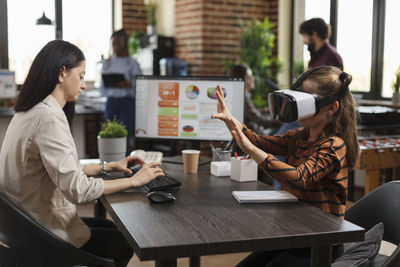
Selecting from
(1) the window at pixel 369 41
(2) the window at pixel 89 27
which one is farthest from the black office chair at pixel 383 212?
(2) the window at pixel 89 27

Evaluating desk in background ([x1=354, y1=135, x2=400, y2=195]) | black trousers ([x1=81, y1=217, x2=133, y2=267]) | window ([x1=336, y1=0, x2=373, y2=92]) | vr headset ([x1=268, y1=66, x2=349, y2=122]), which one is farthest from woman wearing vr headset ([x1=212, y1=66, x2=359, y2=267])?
window ([x1=336, y1=0, x2=373, y2=92])

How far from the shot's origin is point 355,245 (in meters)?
1.80

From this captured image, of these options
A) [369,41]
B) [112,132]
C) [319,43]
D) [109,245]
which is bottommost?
[109,245]

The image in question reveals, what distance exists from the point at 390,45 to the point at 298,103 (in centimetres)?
408

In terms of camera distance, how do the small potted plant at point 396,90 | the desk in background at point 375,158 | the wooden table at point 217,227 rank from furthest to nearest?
1. the small potted plant at point 396,90
2. the desk in background at point 375,158
3. the wooden table at point 217,227

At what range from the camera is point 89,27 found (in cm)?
717

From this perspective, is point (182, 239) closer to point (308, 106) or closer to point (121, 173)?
point (308, 106)

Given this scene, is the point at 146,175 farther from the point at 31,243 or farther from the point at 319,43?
the point at 319,43

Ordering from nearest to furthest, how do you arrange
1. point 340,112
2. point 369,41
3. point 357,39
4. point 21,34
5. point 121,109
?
point 340,112, point 121,109, point 369,41, point 357,39, point 21,34

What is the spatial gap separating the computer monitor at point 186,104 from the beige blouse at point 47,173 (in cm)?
93

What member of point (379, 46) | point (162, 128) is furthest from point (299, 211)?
point (379, 46)

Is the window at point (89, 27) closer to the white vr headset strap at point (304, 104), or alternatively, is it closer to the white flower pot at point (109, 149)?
the white flower pot at point (109, 149)

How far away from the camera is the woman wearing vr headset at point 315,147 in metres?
1.68

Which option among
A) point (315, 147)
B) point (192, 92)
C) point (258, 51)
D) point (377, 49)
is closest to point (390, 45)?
point (377, 49)
